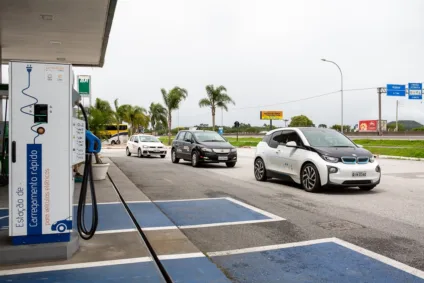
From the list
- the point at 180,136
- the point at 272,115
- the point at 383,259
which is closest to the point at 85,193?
the point at 383,259

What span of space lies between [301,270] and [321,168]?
5422 mm

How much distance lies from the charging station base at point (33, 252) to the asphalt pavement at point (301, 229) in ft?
5.05

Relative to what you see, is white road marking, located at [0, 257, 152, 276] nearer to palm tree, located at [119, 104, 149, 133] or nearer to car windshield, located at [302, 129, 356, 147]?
car windshield, located at [302, 129, 356, 147]

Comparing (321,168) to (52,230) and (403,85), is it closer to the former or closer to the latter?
(52,230)

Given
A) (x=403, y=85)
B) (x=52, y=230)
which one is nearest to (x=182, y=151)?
(x=52, y=230)

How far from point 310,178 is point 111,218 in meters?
5.14

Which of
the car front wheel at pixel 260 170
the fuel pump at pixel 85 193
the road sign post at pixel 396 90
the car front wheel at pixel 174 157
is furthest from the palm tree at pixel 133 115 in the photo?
the fuel pump at pixel 85 193

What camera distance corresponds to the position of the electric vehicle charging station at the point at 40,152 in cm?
402

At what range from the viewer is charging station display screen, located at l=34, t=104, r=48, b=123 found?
13.3 ft

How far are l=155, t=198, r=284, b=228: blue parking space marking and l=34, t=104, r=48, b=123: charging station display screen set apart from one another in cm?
262

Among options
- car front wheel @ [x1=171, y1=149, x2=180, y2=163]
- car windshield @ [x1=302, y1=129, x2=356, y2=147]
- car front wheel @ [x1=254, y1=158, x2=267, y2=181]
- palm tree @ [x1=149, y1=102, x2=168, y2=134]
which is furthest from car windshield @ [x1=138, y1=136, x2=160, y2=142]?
palm tree @ [x1=149, y1=102, x2=168, y2=134]

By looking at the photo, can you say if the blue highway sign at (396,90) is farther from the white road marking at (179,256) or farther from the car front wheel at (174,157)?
the white road marking at (179,256)

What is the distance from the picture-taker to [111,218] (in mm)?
6184

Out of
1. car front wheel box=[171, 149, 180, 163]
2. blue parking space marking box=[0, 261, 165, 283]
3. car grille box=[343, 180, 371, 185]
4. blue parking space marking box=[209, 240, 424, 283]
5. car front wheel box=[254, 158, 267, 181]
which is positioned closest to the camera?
blue parking space marking box=[0, 261, 165, 283]
